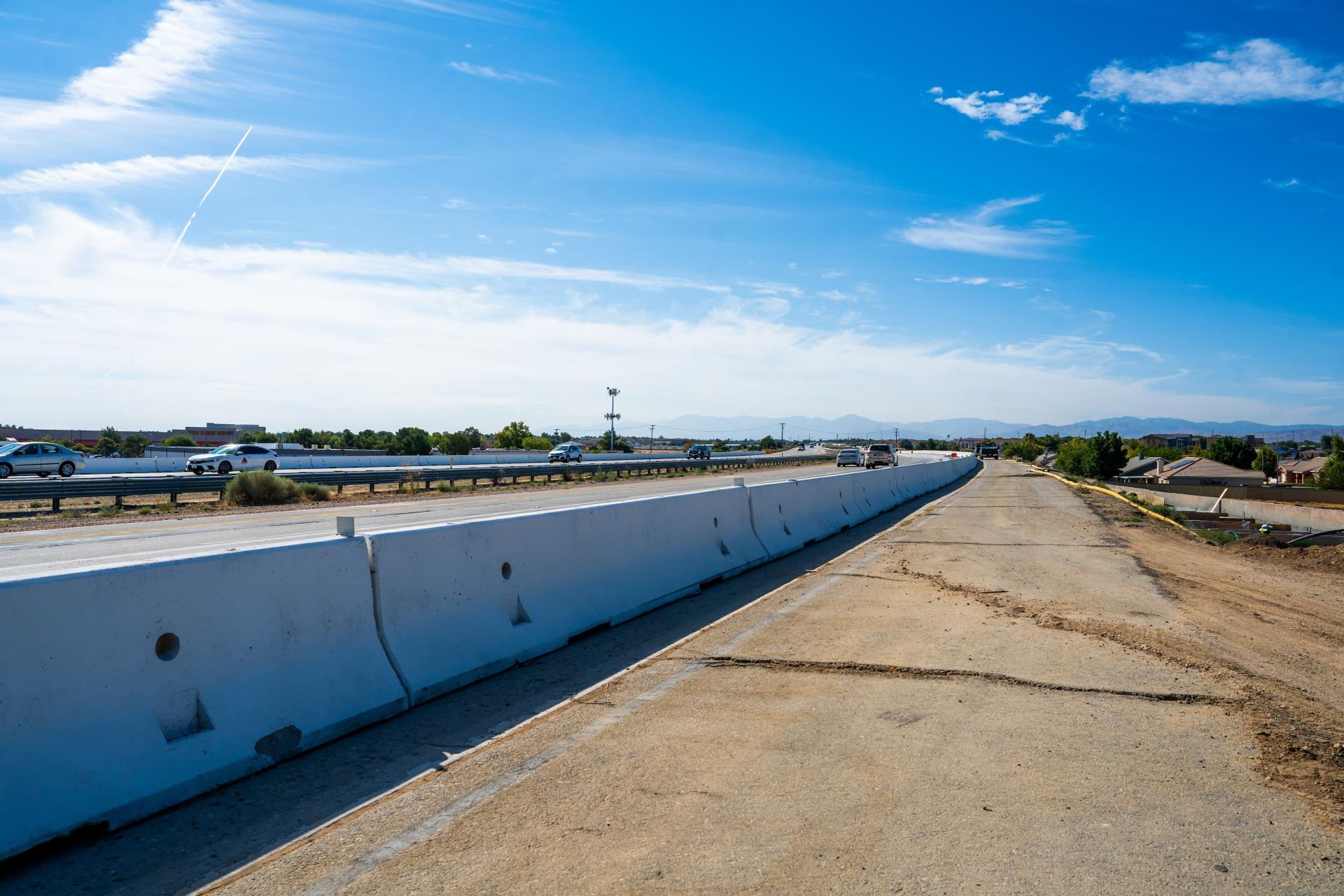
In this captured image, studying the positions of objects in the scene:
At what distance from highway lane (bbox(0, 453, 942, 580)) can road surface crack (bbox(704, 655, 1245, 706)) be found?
168 inches

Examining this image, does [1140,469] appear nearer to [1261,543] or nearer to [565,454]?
[565,454]

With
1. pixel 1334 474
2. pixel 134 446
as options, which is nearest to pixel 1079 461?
pixel 1334 474

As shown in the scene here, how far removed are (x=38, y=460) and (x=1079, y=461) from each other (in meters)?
139

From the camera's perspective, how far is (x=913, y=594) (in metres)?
10.5

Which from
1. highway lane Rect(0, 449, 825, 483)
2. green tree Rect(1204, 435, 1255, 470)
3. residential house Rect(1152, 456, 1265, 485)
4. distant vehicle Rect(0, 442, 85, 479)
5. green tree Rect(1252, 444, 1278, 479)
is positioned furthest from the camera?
green tree Rect(1204, 435, 1255, 470)

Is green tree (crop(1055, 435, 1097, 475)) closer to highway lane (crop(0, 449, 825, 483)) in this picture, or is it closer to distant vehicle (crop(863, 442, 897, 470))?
distant vehicle (crop(863, 442, 897, 470))

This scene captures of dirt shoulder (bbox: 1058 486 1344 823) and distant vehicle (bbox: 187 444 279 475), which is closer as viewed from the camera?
dirt shoulder (bbox: 1058 486 1344 823)

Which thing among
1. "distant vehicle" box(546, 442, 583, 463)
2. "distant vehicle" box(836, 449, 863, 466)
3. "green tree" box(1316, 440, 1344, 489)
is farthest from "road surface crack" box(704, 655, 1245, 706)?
"green tree" box(1316, 440, 1344, 489)

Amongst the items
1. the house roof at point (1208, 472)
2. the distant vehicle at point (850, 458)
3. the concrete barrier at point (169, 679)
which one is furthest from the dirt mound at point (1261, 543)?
the house roof at point (1208, 472)

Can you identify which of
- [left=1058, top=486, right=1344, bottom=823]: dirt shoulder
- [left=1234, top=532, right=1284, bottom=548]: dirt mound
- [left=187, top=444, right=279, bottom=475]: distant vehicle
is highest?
[left=187, top=444, right=279, bottom=475]: distant vehicle

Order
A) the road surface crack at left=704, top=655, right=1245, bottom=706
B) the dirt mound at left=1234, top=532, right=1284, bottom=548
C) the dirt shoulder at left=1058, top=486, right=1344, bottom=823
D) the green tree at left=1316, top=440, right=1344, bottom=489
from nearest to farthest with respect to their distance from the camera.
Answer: the dirt shoulder at left=1058, top=486, right=1344, bottom=823 → the road surface crack at left=704, top=655, right=1245, bottom=706 → the dirt mound at left=1234, top=532, right=1284, bottom=548 → the green tree at left=1316, top=440, right=1344, bottom=489

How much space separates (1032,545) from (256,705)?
14.0 m

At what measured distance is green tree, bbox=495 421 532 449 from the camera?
400 feet

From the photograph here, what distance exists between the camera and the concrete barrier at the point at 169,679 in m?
4.09
